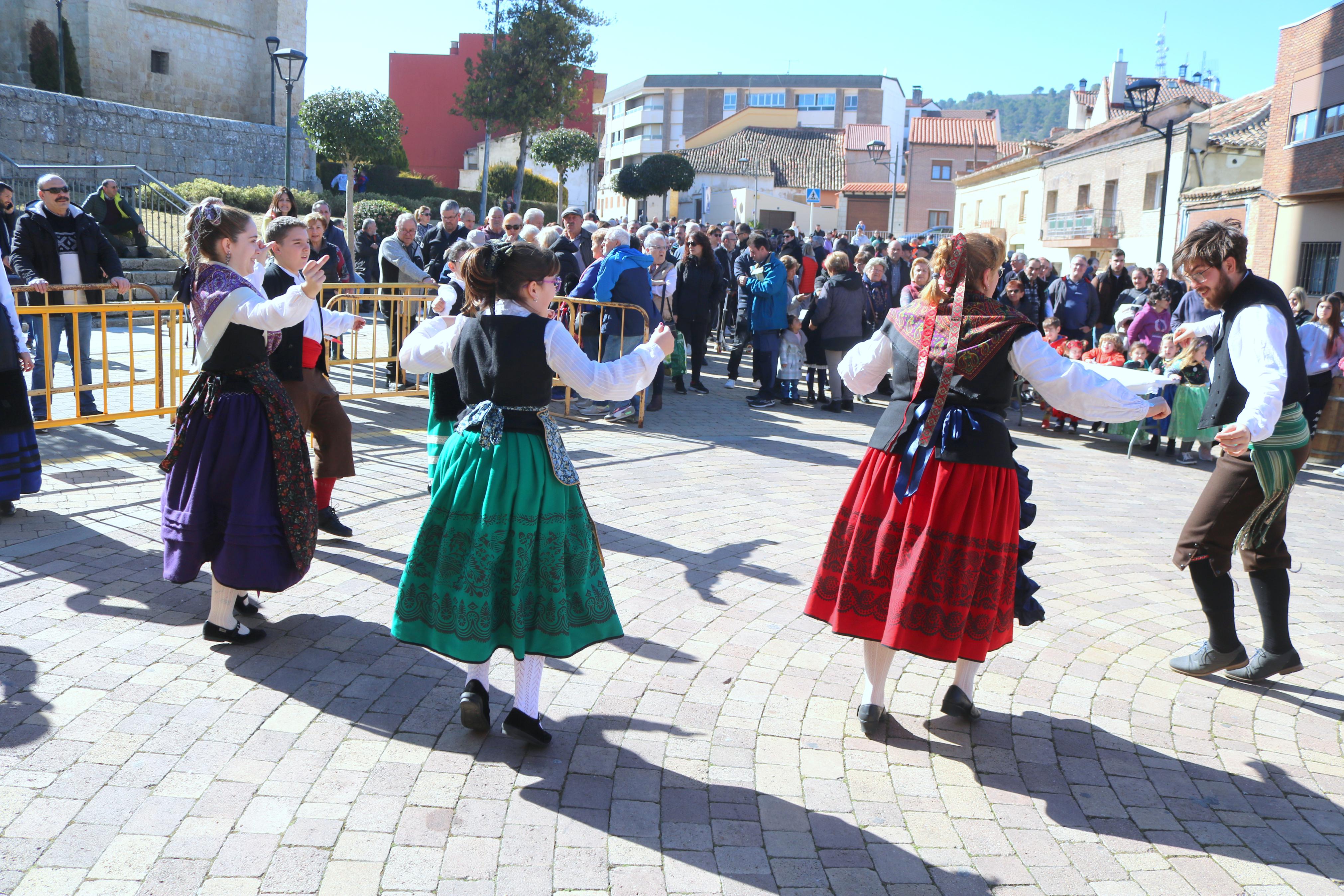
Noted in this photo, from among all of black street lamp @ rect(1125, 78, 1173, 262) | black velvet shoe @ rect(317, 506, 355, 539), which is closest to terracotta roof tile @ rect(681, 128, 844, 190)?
black street lamp @ rect(1125, 78, 1173, 262)

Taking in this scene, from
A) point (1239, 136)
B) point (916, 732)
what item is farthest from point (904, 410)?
point (1239, 136)

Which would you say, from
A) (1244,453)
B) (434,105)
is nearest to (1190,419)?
(1244,453)

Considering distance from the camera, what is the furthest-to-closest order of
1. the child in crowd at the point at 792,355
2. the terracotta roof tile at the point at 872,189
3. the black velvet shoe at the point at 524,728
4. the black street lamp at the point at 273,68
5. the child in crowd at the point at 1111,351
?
the terracotta roof tile at the point at 872,189 → the black street lamp at the point at 273,68 → the child in crowd at the point at 792,355 → the child in crowd at the point at 1111,351 → the black velvet shoe at the point at 524,728

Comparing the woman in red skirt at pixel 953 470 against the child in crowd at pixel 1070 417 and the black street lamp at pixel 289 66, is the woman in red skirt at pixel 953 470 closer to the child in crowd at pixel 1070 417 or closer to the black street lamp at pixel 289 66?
the child in crowd at pixel 1070 417

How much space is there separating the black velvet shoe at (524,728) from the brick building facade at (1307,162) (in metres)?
23.5

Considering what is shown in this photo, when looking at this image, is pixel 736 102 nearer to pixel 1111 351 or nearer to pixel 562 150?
pixel 562 150

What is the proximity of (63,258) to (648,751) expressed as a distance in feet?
24.9

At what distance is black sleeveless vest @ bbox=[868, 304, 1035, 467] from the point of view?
3613 mm

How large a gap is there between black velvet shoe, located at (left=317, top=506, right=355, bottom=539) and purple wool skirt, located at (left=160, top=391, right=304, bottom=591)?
1.49 meters

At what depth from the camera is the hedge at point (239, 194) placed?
2384cm

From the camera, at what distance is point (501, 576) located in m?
3.50

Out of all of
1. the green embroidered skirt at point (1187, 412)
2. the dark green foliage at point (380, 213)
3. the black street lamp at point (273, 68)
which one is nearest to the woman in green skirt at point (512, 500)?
the green embroidered skirt at point (1187, 412)

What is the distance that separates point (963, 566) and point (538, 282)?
5.68 ft

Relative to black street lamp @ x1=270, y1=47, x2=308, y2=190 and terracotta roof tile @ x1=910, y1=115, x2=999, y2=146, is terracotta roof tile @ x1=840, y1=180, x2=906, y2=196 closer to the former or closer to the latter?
terracotta roof tile @ x1=910, y1=115, x2=999, y2=146
